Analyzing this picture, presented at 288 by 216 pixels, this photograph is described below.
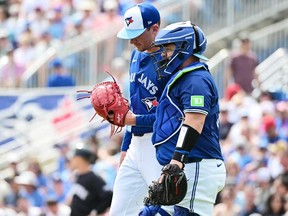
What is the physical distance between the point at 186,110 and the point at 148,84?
952 millimetres

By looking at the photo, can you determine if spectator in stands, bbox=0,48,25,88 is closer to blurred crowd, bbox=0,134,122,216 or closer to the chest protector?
blurred crowd, bbox=0,134,122,216

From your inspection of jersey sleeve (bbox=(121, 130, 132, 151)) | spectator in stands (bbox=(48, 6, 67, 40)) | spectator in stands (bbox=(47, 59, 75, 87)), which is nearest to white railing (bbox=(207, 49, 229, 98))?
spectator in stands (bbox=(47, 59, 75, 87))

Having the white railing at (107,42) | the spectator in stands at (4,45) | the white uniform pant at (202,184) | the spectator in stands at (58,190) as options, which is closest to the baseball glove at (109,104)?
the white uniform pant at (202,184)

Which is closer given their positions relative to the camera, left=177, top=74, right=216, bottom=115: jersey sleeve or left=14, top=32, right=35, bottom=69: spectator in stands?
left=177, top=74, right=216, bottom=115: jersey sleeve

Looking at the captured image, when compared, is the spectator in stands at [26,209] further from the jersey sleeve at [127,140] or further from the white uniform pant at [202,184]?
the white uniform pant at [202,184]

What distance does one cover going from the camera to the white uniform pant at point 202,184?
346 inches

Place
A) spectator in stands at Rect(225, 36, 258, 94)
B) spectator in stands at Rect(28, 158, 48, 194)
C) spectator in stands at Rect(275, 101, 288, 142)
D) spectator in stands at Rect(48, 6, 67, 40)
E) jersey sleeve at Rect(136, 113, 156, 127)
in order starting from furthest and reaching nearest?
spectator in stands at Rect(48, 6, 67, 40)
spectator in stands at Rect(225, 36, 258, 94)
spectator in stands at Rect(28, 158, 48, 194)
spectator in stands at Rect(275, 101, 288, 142)
jersey sleeve at Rect(136, 113, 156, 127)

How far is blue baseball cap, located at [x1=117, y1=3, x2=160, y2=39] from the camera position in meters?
9.43

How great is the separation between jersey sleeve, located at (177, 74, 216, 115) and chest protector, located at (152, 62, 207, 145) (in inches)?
3.0

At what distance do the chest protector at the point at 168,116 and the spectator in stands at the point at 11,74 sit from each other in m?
11.0

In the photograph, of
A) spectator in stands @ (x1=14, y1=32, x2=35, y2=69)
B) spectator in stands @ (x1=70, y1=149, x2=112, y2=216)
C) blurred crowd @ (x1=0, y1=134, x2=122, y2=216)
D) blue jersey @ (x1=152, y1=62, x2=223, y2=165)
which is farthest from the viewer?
spectator in stands @ (x1=14, y1=32, x2=35, y2=69)

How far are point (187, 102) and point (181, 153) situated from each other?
14.5 inches

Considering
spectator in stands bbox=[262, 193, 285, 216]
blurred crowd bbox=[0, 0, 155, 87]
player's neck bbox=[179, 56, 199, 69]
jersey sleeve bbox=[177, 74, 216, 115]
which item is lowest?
spectator in stands bbox=[262, 193, 285, 216]

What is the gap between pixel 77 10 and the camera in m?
20.9
